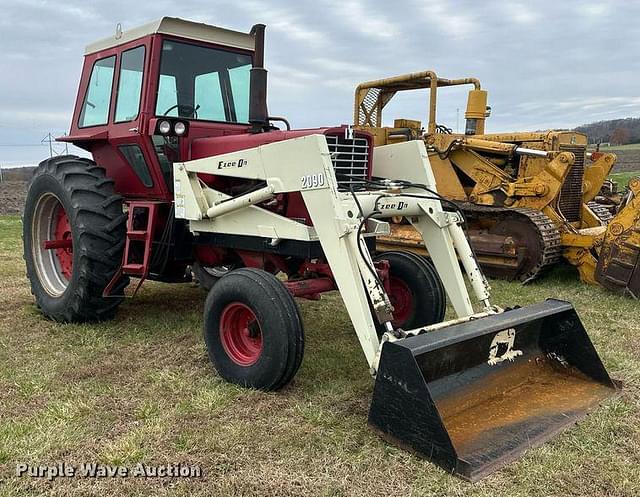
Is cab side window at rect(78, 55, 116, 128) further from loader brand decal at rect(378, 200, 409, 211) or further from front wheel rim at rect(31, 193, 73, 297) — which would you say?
loader brand decal at rect(378, 200, 409, 211)

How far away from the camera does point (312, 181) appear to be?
148 inches

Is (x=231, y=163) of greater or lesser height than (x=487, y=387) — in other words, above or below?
above

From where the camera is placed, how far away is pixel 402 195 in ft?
13.9

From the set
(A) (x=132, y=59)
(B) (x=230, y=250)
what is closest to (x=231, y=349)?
(B) (x=230, y=250)

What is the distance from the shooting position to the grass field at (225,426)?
281cm

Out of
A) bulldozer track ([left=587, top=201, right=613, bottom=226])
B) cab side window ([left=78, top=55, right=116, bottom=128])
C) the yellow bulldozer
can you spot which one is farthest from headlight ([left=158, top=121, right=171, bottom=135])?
bulldozer track ([left=587, top=201, right=613, bottom=226])

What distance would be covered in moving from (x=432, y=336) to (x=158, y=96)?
3.07 metres

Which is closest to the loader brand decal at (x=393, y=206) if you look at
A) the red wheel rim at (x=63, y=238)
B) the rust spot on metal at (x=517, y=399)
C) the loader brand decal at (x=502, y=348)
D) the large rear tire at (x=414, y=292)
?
the large rear tire at (x=414, y=292)

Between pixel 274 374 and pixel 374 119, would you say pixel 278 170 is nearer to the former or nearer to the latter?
pixel 274 374

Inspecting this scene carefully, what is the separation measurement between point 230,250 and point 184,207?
1.80 feet

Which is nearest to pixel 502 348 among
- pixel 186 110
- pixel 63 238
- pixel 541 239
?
pixel 186 110

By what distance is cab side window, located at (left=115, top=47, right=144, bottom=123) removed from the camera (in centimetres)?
505

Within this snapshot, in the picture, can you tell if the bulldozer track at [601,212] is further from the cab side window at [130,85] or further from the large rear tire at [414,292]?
the cab side window at [130,85]

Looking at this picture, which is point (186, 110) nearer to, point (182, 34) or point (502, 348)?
point (182, 34)
